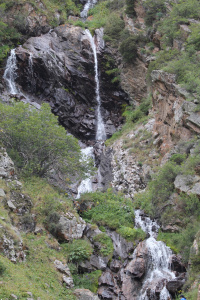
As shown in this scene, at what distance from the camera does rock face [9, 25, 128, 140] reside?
95.3 ft

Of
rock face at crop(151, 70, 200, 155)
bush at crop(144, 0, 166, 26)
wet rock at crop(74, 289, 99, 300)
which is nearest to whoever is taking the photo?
wet rock at crop(74, 289, 99, 300)

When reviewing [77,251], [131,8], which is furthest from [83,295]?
[131,8]

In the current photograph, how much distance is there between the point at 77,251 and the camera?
1216cm

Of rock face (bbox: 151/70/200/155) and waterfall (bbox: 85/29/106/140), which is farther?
waterfall (bbox: 85/29/106/140)

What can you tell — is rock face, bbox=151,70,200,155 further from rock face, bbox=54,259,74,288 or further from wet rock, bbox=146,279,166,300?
rock face, bbox=54,259,74,288

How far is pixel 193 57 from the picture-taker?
23.6 meters

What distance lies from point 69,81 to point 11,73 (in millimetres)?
6556

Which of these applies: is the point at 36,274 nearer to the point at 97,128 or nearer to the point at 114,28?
the point at 97,128

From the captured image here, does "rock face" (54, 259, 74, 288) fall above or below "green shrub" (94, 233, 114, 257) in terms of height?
above

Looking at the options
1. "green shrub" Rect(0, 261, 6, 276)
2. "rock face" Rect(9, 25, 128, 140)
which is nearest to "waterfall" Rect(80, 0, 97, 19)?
"rock face" Rect(9, 25, 128, 140)

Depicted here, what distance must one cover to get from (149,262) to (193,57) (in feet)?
60.8

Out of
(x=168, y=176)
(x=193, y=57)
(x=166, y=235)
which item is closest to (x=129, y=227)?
(x=166, y=235)

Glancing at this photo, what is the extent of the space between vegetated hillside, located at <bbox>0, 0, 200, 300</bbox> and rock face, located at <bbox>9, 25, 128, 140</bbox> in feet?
5.80

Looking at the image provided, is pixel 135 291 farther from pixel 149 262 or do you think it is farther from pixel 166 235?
pixel 166 235
